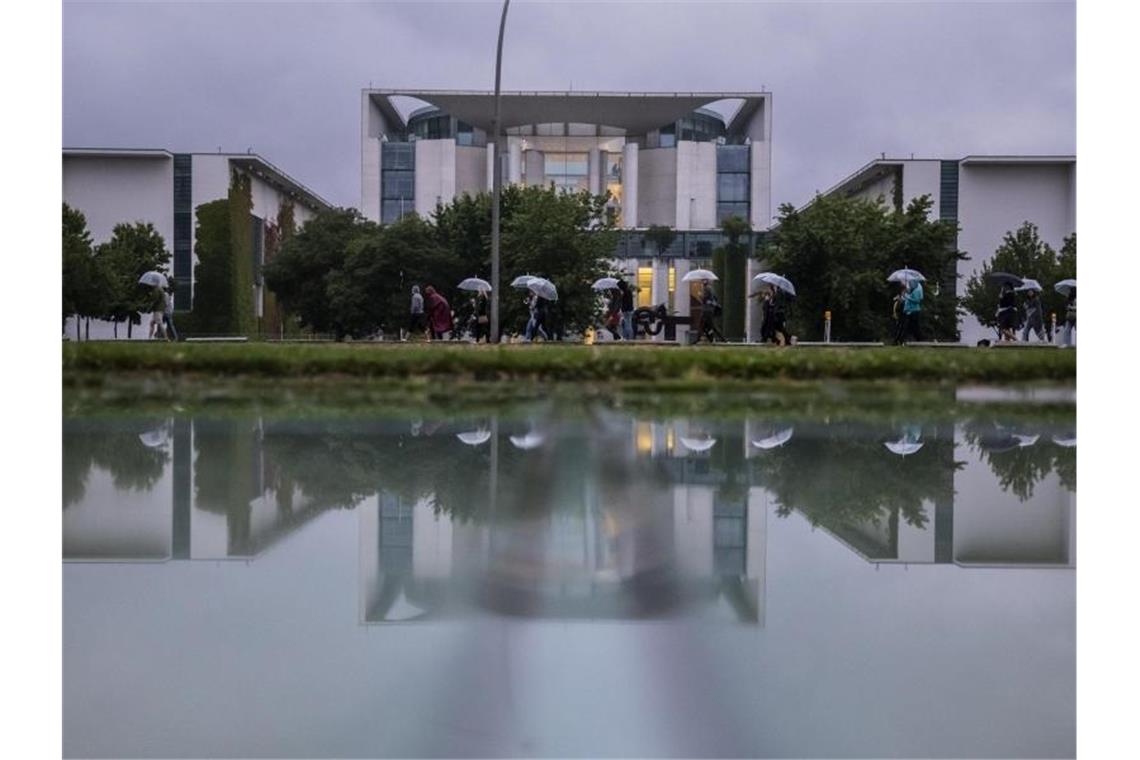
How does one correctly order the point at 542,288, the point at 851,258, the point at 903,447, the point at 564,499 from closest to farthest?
the point at 564,499 → the point at 903,447 → the point at 542,288 → the point at 851,258

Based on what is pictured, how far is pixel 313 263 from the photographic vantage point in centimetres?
4259

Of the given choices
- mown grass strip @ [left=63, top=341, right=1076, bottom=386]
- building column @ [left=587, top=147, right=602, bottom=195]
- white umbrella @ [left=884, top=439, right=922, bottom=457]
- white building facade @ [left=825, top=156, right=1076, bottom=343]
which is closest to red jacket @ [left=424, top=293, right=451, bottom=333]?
mown grass strip @ [left=63, top=341, right=1076, bottom=386]

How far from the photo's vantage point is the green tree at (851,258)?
3484 cm

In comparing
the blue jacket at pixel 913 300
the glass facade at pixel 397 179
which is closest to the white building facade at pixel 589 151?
the glass facade at pixel 397 179

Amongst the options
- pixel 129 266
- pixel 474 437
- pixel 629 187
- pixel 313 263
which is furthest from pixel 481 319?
pixel 629 187

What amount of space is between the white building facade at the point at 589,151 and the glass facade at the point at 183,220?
10.6 metres

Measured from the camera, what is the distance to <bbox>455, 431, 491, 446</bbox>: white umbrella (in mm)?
7395

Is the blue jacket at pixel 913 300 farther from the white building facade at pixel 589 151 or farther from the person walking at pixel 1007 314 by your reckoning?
the white building facade at pixel 589 151

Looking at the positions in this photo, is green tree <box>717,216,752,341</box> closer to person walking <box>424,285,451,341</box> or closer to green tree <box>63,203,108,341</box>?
person walking <box>424,285,451,341</box>

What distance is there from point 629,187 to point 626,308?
136 ft

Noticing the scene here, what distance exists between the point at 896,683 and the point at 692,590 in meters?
1.04

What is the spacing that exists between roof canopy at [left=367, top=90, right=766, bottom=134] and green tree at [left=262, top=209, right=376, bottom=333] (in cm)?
2135

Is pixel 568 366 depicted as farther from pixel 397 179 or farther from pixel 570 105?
pixel 397 179

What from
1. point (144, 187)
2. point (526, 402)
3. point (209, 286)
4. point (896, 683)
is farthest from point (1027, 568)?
point (144, 187)
